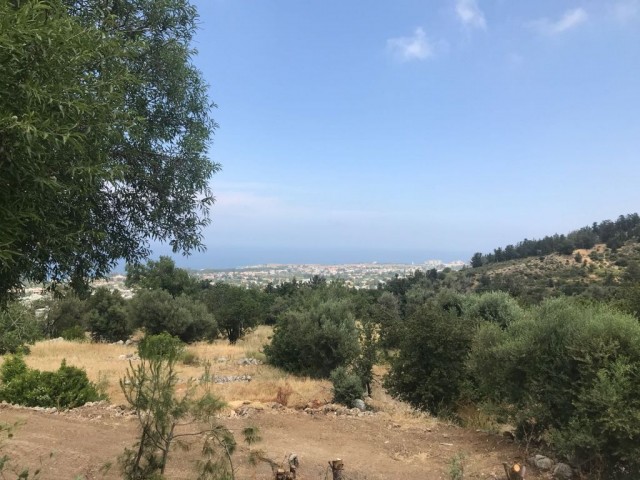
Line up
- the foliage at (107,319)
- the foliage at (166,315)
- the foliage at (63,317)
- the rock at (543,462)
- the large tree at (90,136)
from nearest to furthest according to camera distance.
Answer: the large tree at (90,136) → the rock at (543,462) → the foliage at (166,315) → the foliage at (107,319) → the foliage at (63,317)

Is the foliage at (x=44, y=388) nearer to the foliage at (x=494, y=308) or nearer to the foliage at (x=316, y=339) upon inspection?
the foliage at (x=316, y=339)

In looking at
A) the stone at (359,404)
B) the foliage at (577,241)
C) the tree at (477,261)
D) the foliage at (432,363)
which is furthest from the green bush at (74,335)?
the tree at (477,261)

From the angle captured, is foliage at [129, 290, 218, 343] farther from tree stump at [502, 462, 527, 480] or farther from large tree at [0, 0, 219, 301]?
tree stump at [502, 462, 527, 480]

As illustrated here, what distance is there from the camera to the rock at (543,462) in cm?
697

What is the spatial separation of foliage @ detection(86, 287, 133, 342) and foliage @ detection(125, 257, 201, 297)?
704 cm

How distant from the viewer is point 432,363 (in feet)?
38.6

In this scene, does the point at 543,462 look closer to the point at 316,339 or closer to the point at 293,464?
the point at 293,464

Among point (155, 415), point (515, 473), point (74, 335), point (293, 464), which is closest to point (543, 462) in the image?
point (515, 473)

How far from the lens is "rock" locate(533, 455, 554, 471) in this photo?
22.9ft

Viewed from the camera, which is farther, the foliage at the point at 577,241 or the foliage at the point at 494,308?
the foliage at the point at 577,241

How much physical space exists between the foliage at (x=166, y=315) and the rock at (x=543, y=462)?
24700mm

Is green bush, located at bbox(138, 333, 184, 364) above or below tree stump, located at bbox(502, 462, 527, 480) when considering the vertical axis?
above

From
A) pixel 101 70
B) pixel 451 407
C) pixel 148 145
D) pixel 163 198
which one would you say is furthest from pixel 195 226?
pixel 451 407

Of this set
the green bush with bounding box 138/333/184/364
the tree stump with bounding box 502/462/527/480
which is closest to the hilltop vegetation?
the tree stump with bounding box 502/462/527/480
